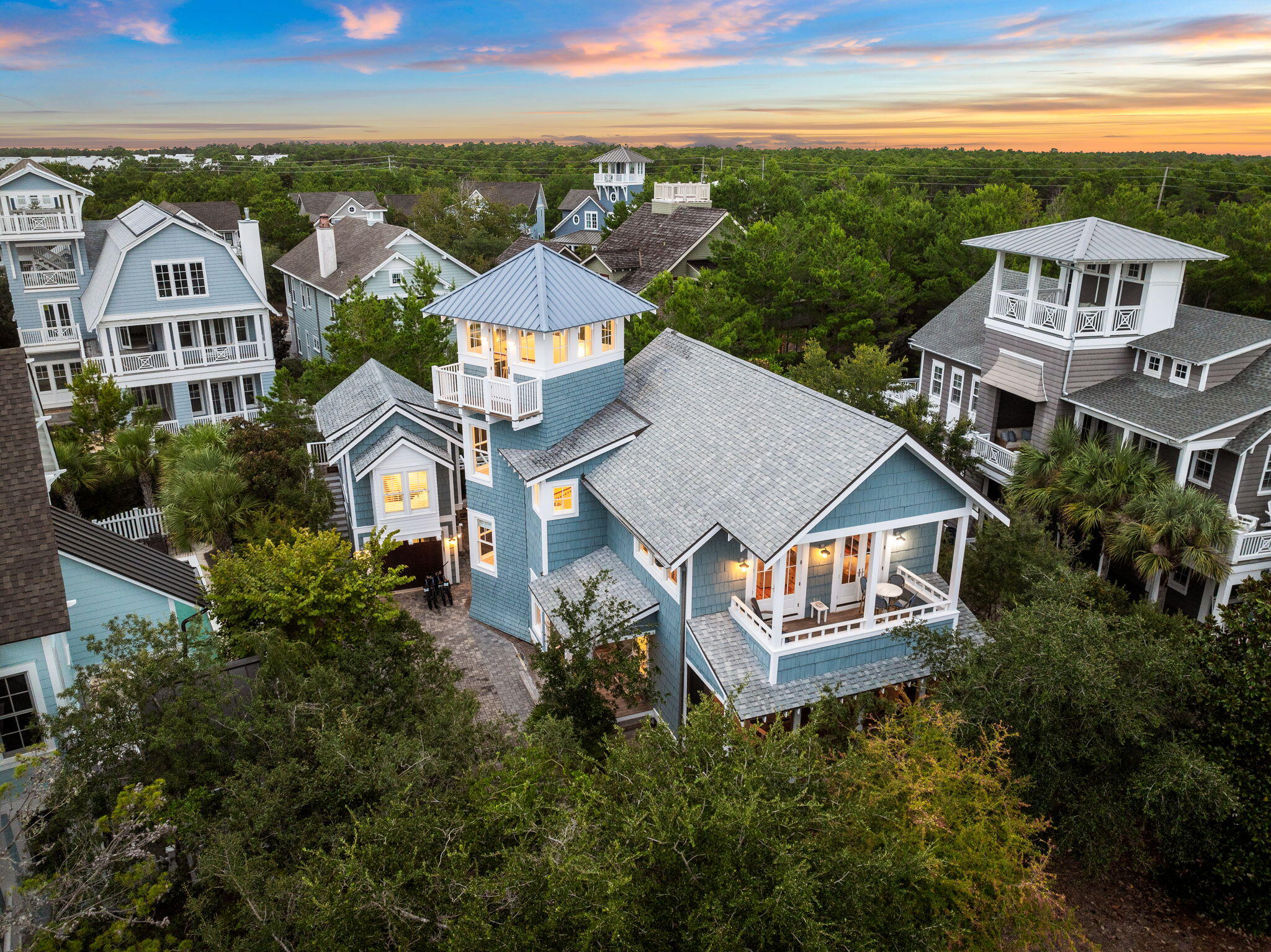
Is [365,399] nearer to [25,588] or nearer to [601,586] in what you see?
[601,586]

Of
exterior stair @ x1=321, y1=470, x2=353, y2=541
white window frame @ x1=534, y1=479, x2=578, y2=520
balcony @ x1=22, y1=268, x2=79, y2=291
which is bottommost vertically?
exterior stair @ x1=321, y1=470, x2=353, y2=541

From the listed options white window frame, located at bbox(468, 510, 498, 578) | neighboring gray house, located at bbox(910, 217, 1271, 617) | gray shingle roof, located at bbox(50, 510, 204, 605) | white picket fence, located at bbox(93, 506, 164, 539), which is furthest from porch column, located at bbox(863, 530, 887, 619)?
white picket fence, located at bbox(93, 506, 164, 539)

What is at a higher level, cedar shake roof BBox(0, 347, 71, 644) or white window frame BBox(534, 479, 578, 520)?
cedar shake roof BBox(0, 347, 71, 644)

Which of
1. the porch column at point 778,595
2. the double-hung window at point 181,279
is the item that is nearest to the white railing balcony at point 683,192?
the double-hung window at point 181,279

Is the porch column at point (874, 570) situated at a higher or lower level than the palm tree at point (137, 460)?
higher

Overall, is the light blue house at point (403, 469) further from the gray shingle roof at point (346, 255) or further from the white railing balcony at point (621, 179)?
the white railing balcony at point (621, 179)

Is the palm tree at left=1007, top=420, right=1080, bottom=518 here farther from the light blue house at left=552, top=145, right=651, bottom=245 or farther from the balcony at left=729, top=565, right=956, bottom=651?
the light blue house at left=552, top=145, right=651, bottom=245

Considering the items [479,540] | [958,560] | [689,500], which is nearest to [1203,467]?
[958,560]

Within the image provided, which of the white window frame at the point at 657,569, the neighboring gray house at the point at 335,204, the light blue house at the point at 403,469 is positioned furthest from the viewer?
the neighboring gray house at the point at 335,204
